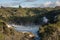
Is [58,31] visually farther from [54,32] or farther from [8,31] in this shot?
[8,31]

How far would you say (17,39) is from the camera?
73.5 meters

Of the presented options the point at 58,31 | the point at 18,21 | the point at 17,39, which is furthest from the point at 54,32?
the point at 18,21

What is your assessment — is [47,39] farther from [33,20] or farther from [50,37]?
[33,20]

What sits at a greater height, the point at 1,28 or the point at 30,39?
the point at 1,28

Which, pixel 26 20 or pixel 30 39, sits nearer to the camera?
pixel 30 39

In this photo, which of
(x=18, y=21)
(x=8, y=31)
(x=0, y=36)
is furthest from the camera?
(x=18, y=21)

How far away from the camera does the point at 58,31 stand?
7994 centimetres

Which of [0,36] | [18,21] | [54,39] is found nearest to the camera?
[0,36]

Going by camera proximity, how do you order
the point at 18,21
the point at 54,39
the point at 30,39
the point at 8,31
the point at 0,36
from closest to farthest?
the point at 0,36 < the point at 54,39 < the point at 8,31 < the point at 30,39 < the point at 18,21

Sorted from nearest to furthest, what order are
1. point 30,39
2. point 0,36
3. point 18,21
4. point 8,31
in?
point 0,36, point 8,31, point 30,39, point 18,21

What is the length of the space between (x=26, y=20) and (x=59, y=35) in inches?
4834

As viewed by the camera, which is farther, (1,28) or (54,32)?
(54,32)

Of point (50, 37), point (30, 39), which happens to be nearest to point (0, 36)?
point (50, 37)

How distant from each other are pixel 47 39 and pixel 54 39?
9.25ft
